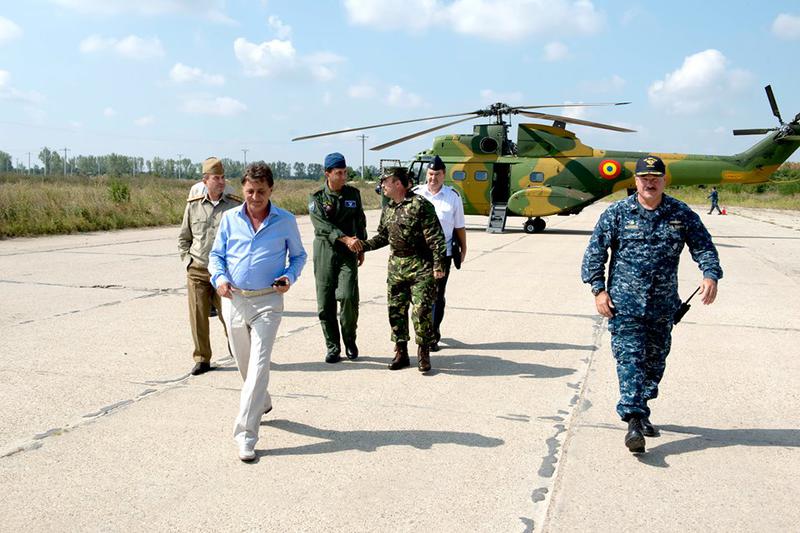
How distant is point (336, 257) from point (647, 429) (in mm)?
3044

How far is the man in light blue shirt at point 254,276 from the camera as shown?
159 inches

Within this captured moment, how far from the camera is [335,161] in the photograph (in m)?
6.06

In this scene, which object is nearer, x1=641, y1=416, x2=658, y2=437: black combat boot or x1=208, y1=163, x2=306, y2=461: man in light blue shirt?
x1=208, y1=163, x2=306, y2=461: man in light blue shirt

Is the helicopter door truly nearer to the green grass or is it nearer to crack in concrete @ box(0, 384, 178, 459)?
the green grass

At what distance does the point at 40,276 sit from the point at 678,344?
9273mm

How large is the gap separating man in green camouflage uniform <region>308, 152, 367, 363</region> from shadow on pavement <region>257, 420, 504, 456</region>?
1735 millimetres

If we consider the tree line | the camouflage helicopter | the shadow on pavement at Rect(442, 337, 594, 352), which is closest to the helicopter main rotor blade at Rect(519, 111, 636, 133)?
the camouflage helicopter

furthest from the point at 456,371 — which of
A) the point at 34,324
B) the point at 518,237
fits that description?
the point at 518,237

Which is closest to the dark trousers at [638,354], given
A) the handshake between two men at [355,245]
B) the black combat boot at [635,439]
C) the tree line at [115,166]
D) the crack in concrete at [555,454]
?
the black combat boot at [635,439]

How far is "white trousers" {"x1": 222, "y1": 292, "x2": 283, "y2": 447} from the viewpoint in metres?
3.98

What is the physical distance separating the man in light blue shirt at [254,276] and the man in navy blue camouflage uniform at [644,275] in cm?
199

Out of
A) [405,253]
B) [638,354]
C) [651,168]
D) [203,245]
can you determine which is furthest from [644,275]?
[203,245]

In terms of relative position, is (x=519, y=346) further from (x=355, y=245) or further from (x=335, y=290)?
(x=355, y=245)

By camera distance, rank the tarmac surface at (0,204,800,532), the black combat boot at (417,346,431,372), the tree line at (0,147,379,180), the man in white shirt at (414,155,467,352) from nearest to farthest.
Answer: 1. the tarmac surface at (0,204,800,532)
2. the black combat boot at (417,346,431,372)
3. the man in white shirt at (414,155,467,352)
4. the tree line at (0,147,379,180)
